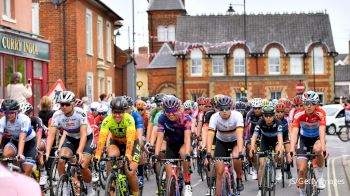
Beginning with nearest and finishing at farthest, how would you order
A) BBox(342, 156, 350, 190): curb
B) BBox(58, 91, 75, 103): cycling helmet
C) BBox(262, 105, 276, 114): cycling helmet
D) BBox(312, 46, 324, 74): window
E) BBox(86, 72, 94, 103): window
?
BBox(58, 91, 75, 103): cycling helmet
BBox(262, 105, 276, 114): cycling helmet
BBox(342, 156, 350, 190): curb
BBox(86, 72, 94, 103): window
BBox(312, 46, 324, 74): window

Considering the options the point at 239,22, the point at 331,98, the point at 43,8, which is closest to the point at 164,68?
the point at 239,22

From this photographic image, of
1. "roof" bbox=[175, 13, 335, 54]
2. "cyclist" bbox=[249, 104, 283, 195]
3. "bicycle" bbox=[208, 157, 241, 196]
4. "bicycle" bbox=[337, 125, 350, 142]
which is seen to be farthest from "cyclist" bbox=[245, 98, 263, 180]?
"roof" bbox=[175, 13, 335, 54]

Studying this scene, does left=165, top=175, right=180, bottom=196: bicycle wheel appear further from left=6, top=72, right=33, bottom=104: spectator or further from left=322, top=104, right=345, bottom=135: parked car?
left=322, top=104, right=345, bottom=135: parked car

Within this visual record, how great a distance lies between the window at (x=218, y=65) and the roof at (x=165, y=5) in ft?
83.4

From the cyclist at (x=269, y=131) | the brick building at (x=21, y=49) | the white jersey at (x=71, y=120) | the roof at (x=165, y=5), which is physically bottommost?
the cyclist at (x=269, y=131)

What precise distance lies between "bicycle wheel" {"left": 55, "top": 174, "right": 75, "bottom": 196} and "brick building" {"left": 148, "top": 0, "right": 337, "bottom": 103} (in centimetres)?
6125

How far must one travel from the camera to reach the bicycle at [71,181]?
432 inches

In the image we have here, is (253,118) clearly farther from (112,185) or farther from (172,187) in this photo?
(112,185)

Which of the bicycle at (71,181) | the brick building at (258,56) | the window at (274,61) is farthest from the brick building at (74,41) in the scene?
the window at (274,61)

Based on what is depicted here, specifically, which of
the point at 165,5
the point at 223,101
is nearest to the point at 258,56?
the point at 165,5

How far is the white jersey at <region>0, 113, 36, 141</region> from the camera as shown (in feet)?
39.3

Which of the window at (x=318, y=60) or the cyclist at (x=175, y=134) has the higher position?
the window at (x=318, y=60)

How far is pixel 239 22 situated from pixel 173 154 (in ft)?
205

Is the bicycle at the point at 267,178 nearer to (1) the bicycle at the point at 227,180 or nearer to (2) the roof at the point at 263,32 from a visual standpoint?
(1) the bicycle at the point at 227,180
